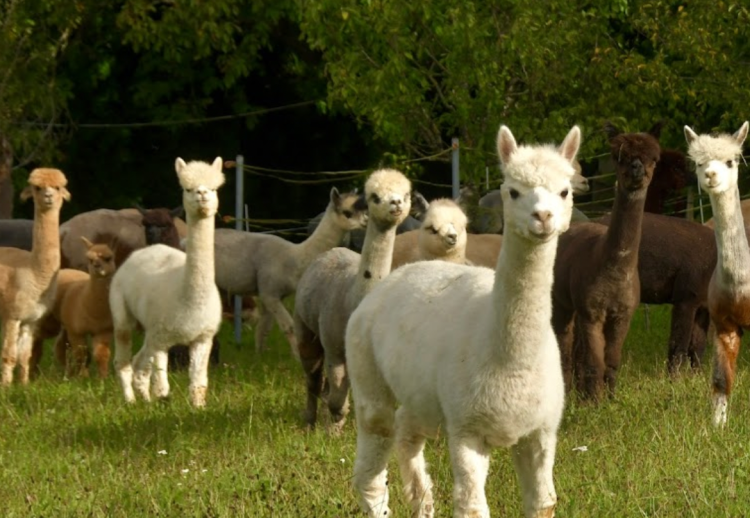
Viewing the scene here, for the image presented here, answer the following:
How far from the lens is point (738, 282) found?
9.22 metres

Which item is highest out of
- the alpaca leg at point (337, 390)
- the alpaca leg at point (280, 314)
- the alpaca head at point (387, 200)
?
the alpaca head at point (387, 200)

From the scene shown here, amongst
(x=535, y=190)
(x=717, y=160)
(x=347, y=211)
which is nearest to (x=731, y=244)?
(x=717, y=160)

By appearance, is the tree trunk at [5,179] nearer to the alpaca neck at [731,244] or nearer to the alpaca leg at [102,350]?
the alpaca leg at [102,350]

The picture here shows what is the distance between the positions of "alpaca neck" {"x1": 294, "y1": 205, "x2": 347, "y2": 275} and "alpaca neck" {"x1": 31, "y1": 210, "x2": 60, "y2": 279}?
243 centimetres

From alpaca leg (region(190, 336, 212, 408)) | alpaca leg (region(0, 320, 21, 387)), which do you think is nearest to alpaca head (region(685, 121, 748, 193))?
alpaca leg (region(190, 336, 212, 408))

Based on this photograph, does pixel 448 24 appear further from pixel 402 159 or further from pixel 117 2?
pixel 117 2

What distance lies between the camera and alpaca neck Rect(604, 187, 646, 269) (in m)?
10.3

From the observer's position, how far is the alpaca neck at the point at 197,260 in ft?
37.0

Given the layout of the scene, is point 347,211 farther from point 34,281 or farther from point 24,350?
point 24,350

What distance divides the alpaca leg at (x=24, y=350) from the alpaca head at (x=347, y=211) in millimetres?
2886

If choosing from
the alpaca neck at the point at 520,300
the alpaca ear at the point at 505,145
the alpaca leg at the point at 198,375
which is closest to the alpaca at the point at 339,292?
the alpaca leg at the point at 198,375

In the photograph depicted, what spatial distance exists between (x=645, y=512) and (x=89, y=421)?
500cm

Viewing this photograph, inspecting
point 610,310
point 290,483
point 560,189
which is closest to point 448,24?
point 610,310

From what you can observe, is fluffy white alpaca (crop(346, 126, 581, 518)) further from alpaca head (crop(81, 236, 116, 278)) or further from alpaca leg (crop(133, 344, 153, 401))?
alpaca head (crop(81, 236, 116, 278))
